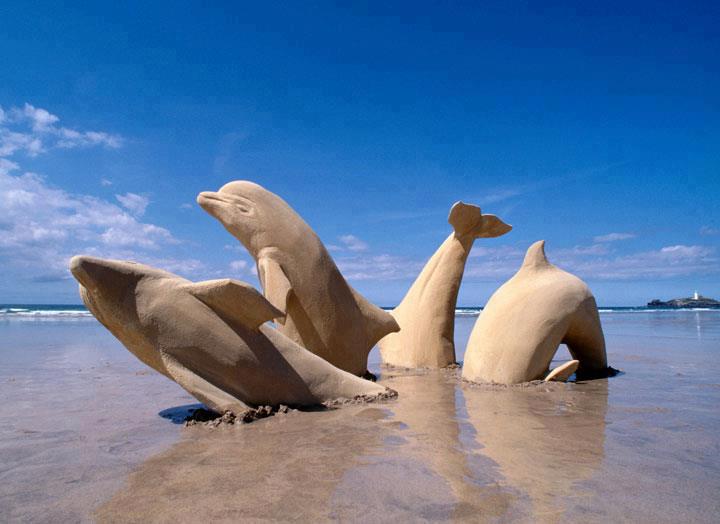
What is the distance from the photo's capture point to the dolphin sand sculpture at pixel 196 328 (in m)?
4.21

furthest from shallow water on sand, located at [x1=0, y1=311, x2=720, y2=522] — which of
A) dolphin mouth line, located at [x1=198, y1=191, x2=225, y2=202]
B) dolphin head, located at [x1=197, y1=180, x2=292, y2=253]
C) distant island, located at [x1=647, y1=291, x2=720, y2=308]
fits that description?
distant island, located at [x1=647, y1=291, x2=720, y2=308]

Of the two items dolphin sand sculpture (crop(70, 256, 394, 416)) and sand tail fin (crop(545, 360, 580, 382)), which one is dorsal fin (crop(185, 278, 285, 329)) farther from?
sand tail fin (crop(545, 360, 580, 382))

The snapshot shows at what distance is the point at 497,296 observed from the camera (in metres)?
6.78

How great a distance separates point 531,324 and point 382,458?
350 cm

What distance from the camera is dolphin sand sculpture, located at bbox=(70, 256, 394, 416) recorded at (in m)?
4.21

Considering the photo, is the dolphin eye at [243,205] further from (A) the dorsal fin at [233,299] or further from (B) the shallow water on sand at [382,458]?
(B) the shallow water on sand at [382,458]

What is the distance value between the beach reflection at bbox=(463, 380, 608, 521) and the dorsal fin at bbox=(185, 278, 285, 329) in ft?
6.50

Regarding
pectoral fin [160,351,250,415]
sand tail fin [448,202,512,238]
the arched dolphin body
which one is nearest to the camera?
pectoral fin [160,351,250,415]

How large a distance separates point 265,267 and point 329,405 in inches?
80.7

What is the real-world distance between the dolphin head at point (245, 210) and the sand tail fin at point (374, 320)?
1528 millimetres

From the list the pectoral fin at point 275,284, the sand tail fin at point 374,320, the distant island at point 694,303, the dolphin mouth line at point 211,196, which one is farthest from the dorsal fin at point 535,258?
the distant island at point 694,303

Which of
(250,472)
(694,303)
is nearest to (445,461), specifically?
(250,472)

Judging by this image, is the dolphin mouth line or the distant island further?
the distant island

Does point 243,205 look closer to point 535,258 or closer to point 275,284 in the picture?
point 275,284
